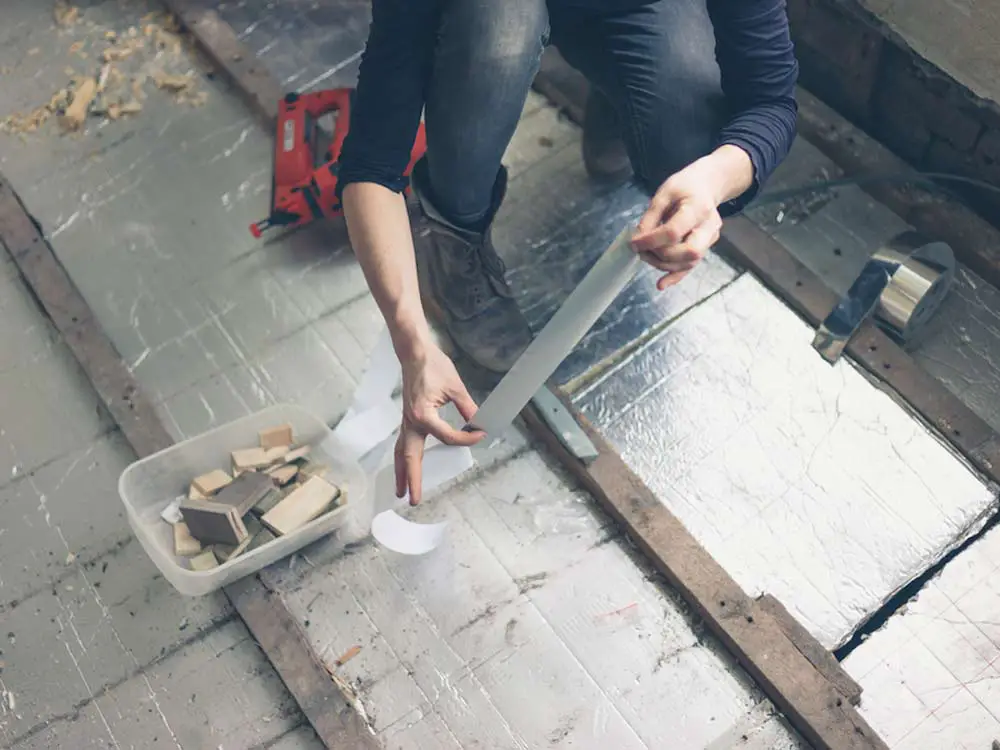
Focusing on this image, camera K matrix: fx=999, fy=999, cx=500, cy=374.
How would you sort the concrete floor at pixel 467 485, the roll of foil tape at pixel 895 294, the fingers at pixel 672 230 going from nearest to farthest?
the fingers at pixel 672 230 < the concrete floor at pixel 467 485 < the roll of foil tape at pixel 895 294

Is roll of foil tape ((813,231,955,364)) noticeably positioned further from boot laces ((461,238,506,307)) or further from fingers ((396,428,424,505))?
fingers ((396,428,424,505))

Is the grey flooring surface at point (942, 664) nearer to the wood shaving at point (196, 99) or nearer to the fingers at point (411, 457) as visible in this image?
the fingers at point (411, 457)

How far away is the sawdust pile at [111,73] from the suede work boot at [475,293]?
847 millimetres

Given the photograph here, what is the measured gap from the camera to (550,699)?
59.2 inches

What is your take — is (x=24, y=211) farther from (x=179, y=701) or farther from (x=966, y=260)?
(x=966, y=260)

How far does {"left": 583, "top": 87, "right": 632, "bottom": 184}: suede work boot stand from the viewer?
6.27ft

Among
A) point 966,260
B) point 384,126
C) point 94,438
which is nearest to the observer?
point 384,126

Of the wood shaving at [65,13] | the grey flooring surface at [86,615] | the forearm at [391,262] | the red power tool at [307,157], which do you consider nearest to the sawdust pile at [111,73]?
the wood shaving at [65,13]

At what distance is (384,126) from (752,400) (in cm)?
82

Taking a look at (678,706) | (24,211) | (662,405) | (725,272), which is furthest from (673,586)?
(24,211)

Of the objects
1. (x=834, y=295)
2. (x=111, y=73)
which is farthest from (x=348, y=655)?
(x=111, y=73)

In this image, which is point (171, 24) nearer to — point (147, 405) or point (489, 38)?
point (147, 405)

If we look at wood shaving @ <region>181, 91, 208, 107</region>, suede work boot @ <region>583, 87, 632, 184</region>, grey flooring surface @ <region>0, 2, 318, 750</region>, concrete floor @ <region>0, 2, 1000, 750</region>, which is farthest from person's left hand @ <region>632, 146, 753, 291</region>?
wood shaving @ <region>181, 91, 208, 107</region>

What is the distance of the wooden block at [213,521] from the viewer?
1524mm
